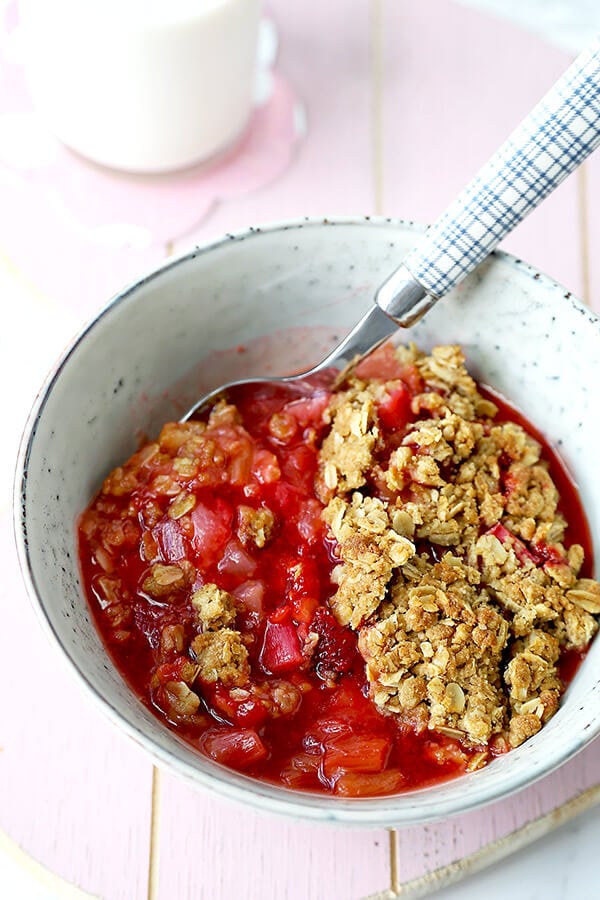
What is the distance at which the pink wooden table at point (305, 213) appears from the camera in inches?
90.4

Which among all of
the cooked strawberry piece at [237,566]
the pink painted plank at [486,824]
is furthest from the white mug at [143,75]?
the pink painted plank at [486,824]

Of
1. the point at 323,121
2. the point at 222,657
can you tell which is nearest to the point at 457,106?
the point at 323,121

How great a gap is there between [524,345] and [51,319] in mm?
1308

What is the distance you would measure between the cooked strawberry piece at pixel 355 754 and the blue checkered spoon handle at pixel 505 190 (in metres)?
0.94

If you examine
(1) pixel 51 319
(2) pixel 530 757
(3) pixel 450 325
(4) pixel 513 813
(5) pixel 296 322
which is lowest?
(4) pixel 513 813

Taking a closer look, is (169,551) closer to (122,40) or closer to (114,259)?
(114,259)

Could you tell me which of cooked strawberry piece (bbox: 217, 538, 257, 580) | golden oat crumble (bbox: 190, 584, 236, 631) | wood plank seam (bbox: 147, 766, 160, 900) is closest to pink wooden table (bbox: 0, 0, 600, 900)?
wood plank seam (bbox: 147, 766, 160, 900)

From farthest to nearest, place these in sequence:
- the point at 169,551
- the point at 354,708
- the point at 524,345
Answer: the point at 524,345 → the point at 169,551 → the point at 354,708

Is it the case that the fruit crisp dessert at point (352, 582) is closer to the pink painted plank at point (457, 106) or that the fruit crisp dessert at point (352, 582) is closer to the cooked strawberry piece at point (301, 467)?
the cooked strawberry piece at point (301, 467)

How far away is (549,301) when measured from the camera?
94.3 inches

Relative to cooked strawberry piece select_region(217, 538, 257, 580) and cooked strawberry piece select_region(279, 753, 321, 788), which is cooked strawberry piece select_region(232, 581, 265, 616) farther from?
cooked strawberry piece select_region(279, 753, 321, 788)

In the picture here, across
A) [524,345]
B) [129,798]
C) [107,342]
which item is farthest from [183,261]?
[129,798]

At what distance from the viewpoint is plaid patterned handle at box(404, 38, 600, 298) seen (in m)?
2.10

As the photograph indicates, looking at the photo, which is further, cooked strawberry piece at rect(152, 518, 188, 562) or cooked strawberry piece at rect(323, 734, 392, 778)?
cooked strawberry piece at rect(152, 518, 188, 562)
